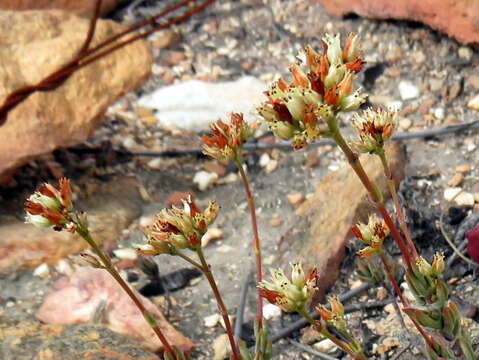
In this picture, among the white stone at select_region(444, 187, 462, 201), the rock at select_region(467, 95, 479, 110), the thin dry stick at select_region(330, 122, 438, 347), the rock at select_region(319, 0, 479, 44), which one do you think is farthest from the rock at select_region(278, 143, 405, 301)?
the thin dry stick at select_region(330, 122, 438, 347)

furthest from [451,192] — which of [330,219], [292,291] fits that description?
[292,291]

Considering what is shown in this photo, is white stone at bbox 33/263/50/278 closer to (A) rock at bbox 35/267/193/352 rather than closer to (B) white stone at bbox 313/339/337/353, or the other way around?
(A) rock at bbox 35/267/193/352

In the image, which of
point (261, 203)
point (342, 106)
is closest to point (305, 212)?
point (261, 203)

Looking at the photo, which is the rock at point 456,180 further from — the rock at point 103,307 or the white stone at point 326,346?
the rock at point 103,307

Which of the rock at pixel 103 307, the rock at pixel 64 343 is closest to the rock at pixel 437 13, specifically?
the rock at pixel 103 307

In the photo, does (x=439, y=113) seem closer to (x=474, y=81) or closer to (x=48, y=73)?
(x=474, y=81)

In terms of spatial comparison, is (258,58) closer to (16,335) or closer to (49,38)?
(49,38)
